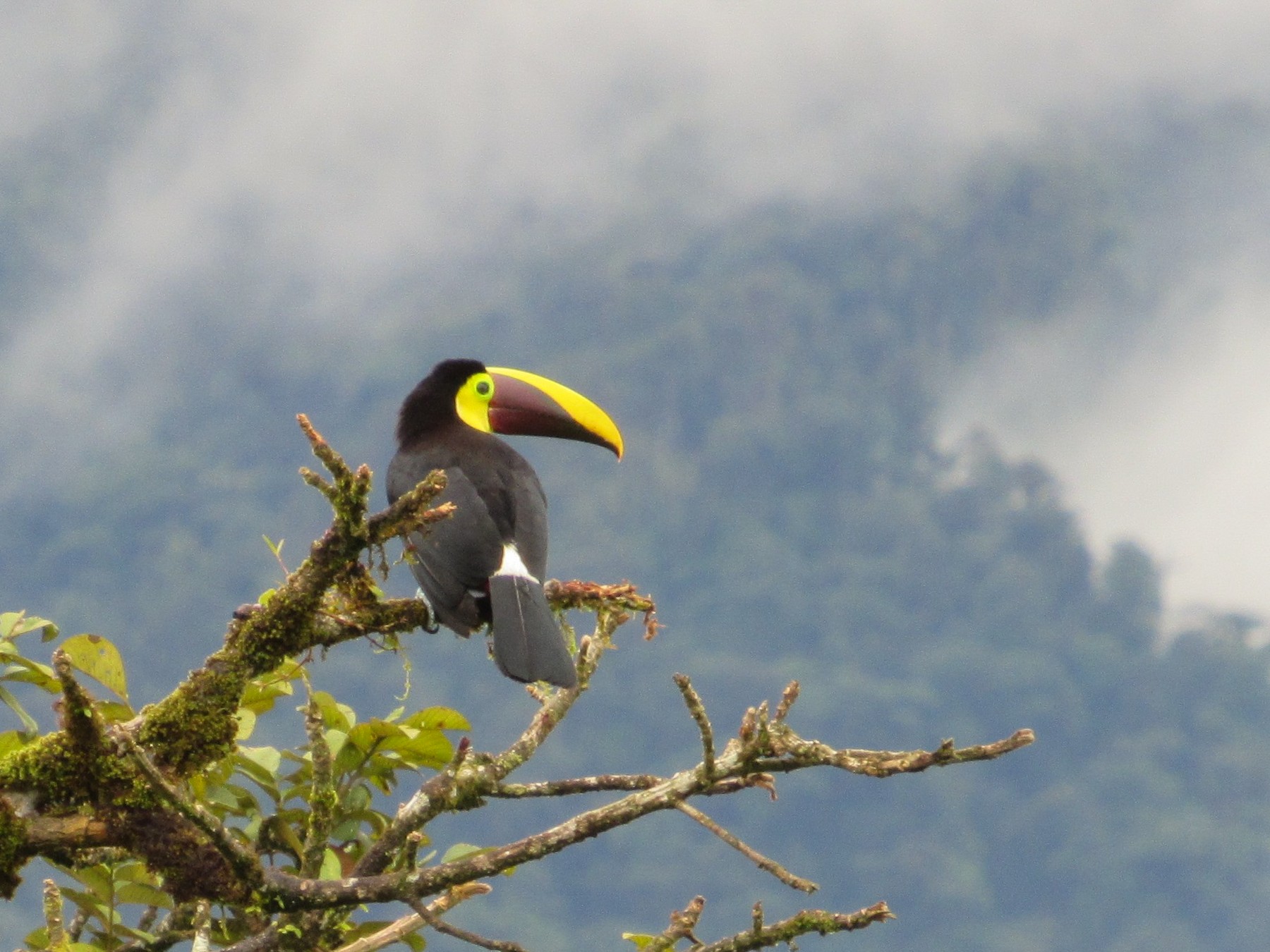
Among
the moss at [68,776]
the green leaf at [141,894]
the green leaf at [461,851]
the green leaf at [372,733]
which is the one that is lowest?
the moss at [68,776]

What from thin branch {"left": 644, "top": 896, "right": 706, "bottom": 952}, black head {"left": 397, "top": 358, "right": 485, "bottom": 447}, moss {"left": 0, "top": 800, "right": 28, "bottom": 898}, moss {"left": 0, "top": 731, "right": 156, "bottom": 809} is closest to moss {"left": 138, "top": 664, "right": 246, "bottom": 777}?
moss {"left": 0, "top": 731, "right": 156, "bottom": 809}

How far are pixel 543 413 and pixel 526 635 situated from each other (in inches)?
155

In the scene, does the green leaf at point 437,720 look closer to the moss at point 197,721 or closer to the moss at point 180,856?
the moss at point 197,721

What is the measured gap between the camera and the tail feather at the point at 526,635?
5254mm

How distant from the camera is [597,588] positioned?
575 centimetres

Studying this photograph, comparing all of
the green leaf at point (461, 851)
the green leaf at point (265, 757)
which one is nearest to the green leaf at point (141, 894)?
the green leaf at point (265, 757)

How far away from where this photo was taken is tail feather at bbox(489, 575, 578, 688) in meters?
5.25

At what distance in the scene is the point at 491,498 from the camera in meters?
6.82

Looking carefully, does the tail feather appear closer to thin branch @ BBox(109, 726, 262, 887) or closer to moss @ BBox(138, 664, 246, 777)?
moss @ BBox(138, 664, 246, 777)

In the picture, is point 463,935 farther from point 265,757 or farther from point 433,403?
point 433,403

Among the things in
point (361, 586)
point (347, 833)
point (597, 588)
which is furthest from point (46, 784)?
point (597, 588)

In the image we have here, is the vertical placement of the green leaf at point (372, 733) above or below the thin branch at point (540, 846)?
above

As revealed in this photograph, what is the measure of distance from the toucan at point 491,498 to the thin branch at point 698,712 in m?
1.32

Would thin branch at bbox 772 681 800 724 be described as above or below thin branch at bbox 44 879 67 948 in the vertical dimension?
above
